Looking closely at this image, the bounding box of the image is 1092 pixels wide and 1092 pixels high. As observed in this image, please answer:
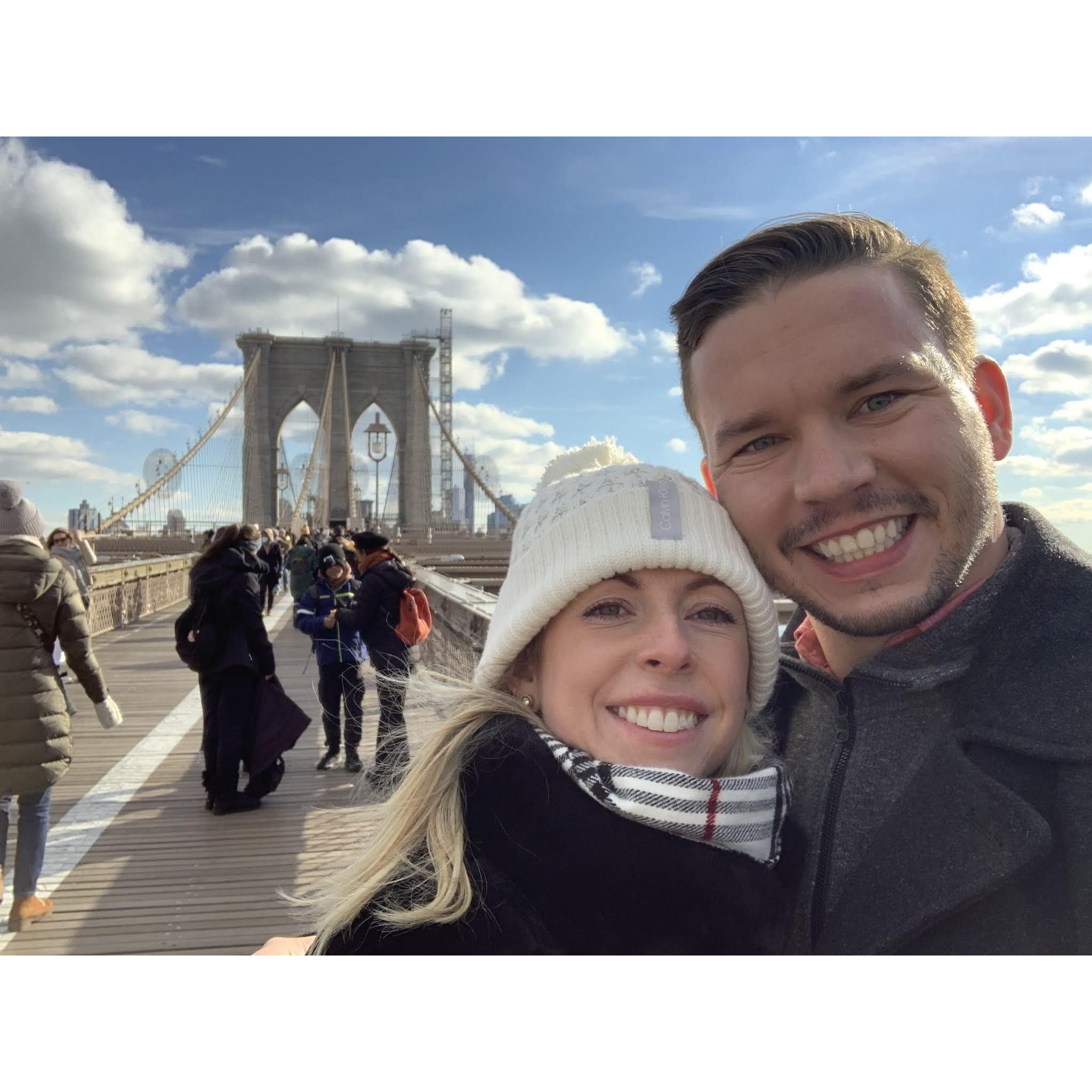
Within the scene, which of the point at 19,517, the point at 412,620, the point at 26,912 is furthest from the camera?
the point at 412,620

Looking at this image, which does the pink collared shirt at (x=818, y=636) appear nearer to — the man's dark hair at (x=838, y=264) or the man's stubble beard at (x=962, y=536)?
the man's stubble beard at (x=962, y=536)

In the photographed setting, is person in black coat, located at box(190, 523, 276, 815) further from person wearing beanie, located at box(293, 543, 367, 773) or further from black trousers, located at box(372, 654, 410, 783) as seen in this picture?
black trousers, located at box(372, 654, 410, 783)

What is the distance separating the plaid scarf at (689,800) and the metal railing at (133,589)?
662 cm

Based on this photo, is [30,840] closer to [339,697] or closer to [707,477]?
[339,697]

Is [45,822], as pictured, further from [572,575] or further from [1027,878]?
[1027,878]

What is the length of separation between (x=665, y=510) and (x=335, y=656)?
12.2 feet

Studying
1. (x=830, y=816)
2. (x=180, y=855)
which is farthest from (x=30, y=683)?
(x=830, y=816)

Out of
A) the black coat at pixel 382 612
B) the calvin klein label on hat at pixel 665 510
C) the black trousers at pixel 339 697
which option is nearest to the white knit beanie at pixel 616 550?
the calvin klein label on hat at pixel 665 510

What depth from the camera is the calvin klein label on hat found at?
100 cm

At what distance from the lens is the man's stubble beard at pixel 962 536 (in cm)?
95

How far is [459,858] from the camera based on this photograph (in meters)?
0.91

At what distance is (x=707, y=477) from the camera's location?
1.23 meters
